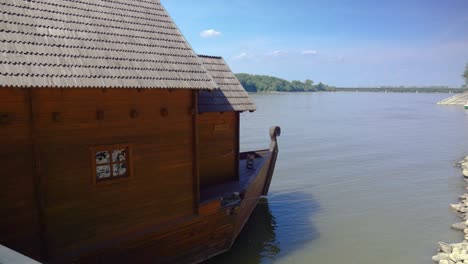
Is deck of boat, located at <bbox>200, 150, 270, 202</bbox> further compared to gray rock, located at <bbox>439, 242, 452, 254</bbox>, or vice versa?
gray rock, located at <bbox>439, 242, 452, 254</bbox>

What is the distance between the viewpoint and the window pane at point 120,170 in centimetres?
643

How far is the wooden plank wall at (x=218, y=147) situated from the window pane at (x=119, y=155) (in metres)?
2.59

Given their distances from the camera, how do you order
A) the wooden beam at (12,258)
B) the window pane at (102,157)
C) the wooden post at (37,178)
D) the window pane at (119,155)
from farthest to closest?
the window pane at (119,155)
the window pane at (102,157)
the wooden post at (37,178)
the wooden beam at (12,258)

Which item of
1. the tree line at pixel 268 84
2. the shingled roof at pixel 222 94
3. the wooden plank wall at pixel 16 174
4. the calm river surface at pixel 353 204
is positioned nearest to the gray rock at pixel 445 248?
the calm river surface at pixel 353 204

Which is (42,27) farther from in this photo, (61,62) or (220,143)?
(220,143)

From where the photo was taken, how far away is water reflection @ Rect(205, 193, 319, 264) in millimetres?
9609

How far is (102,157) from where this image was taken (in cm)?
622

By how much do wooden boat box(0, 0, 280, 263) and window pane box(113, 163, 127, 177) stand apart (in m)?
0.02

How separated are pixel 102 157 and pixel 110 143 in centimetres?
28

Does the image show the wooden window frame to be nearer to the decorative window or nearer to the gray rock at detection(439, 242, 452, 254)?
the decorative window

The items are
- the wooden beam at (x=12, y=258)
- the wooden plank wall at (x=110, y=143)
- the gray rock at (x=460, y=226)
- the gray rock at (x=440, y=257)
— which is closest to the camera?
the wooden beam at (x=12, y=258)

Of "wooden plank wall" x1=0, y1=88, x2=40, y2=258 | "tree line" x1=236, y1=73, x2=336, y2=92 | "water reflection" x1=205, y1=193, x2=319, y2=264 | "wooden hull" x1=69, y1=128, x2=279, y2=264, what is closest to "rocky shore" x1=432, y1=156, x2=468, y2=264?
"water reflection" x1=205, y1=193, x2=319, y2=264

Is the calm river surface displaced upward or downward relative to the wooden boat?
downward

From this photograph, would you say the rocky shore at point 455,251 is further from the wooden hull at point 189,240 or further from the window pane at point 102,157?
the window pane at point 102,157
